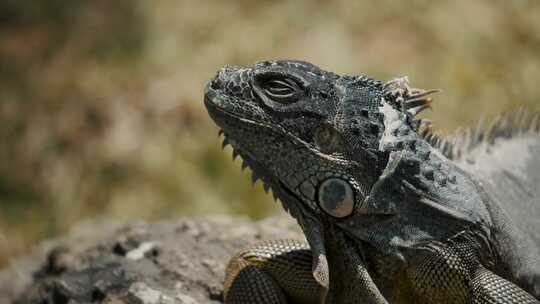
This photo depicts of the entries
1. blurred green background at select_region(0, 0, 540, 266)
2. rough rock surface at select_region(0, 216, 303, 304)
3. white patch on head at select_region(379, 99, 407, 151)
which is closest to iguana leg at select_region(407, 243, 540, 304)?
white patch on head at select_region(379, 99, 407, 151)

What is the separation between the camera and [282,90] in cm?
372

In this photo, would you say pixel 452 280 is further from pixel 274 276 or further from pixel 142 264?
pixel 142 264

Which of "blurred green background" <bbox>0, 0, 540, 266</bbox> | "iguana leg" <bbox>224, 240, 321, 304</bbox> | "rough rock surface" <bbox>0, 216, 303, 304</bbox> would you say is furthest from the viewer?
"blurred green background" <bbox>0, 0, 540, 266</bbox>

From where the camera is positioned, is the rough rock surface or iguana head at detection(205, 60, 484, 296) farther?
the rough rock surface

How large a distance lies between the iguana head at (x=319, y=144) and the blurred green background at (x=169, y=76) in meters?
4.70

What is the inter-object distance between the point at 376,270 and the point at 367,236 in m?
0.16

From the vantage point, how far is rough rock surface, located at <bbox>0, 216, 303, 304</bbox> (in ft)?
15.3

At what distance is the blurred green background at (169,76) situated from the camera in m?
8.92

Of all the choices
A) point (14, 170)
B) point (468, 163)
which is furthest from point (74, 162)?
point (468, 163)

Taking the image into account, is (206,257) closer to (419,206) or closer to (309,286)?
(309,286)

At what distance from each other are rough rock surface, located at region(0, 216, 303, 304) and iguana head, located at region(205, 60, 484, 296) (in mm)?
1157

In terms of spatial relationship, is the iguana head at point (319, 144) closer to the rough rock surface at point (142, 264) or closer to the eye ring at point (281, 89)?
the eye ring at point (281, 89)

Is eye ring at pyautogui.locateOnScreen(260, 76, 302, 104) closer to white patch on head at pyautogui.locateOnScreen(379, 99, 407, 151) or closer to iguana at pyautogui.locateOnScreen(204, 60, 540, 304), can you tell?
iguana at pyautogui.locateOnScreen(204, 60, 540, 304)

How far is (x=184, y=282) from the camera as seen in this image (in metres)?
4.75
